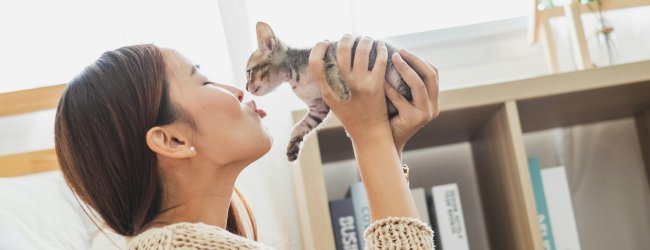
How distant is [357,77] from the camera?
900mm

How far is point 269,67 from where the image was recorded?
99 centimetres

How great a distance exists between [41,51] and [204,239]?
82 centimetres

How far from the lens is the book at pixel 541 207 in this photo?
137cm

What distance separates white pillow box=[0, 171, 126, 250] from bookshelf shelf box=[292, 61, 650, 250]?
309 millimetres

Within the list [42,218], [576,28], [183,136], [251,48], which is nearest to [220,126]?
[183,136]

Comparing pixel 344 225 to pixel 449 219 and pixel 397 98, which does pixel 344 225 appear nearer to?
pixel 449 219

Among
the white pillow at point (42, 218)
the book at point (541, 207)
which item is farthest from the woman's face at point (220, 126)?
the book at point (541, 207)

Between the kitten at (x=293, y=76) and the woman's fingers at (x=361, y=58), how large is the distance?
0.02 metres

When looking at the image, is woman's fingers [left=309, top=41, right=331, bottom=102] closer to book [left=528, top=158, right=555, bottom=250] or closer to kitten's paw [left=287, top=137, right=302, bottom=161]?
kitten's paw [left=287, top=137, right=302, bottom=161]

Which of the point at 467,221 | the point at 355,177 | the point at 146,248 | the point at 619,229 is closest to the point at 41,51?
the point at 355,177

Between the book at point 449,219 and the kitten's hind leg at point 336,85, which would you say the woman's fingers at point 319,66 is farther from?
the book at point 449,219

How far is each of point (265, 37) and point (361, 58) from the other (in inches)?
5.7

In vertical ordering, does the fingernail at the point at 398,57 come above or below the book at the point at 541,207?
above

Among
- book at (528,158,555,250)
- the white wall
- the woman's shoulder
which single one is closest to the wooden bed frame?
the white wall
